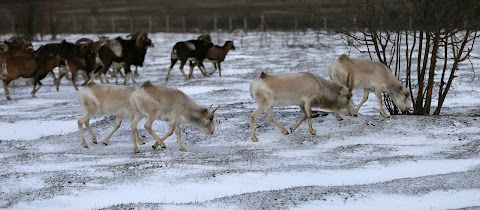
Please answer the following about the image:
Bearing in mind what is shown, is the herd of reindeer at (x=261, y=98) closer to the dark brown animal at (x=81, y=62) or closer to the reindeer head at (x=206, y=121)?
the reindeer head at (x=206, y=121)

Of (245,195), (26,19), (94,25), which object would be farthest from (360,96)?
(94,25)

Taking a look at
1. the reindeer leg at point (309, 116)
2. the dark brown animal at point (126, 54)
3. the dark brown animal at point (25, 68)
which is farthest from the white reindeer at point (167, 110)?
the dark brown animal at point (126, 54)

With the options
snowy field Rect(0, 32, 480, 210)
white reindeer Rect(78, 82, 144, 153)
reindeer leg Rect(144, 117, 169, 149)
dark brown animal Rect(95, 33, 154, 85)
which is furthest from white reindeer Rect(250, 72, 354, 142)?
dark brown animal Rect(95, 33, 154, 85)

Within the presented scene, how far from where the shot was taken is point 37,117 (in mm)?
14312

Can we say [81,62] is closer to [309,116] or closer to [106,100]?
[106,100]

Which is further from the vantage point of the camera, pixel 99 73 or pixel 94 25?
pixel 94 25

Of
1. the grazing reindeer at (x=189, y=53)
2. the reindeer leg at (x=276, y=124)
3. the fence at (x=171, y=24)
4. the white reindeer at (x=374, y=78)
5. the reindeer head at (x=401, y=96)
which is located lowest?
the fence at (x=171, y=24)

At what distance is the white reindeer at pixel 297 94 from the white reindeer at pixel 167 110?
2.63 ft

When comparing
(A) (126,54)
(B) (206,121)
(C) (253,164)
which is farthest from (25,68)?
(C) (253,164)

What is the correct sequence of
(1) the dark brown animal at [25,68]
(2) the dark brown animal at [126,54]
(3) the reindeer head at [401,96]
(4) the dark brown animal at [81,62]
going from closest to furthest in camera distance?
(3) the reindeer head at [401,96]
(1) the dark brown animal at [25,68]
(4) the dark brown animal at [81,62]
(2) the dark brown animal at [126,54]

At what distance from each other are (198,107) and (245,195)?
361 cm

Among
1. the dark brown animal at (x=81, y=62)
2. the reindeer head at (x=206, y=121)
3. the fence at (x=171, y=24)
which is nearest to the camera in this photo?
the reindeer head at (x=206, y=121)

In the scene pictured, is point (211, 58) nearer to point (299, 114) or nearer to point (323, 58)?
point (323, 58)

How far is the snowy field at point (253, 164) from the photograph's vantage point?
7.57 m
